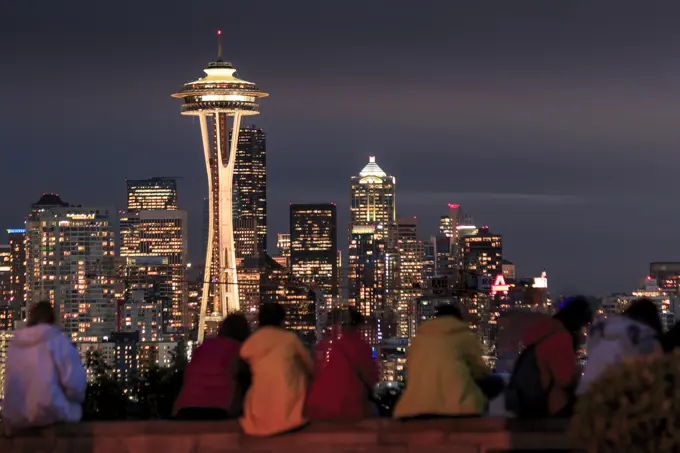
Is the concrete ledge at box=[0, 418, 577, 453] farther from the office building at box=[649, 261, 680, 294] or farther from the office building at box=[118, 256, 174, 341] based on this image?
the office building at box=[118, 256, 174, 341]

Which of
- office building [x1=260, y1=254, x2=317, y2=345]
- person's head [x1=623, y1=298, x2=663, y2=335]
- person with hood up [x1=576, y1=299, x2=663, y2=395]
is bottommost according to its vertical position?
person with hood up [x1=576, y1=299, x2=663, y2=395]

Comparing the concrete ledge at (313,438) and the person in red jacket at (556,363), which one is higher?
the person in red jacket at (556,363)

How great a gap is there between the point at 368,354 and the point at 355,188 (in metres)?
177

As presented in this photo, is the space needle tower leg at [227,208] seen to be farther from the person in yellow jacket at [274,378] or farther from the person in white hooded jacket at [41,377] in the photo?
the person in yellow jacket at [274,378]

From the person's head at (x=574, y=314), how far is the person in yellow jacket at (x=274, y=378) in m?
1.88

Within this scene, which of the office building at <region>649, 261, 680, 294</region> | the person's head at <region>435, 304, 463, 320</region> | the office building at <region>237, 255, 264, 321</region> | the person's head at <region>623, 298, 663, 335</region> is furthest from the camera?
the office building at <region>237, 255, 264, 321</region>

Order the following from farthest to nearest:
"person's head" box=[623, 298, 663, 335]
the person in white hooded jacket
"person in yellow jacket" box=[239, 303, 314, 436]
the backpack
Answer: "person's head" box=[623, 298, 663, 335] < the person in white hooded jacket < the backpack < "person in yellow jacket" box=[239, 303, 314, 436]

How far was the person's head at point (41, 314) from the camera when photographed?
11.5 metres

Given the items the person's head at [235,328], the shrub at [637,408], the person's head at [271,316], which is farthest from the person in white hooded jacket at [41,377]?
the shrub at [637,408]

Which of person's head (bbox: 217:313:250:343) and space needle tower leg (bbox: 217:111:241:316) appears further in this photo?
space needle tower leg (bbox: 217:111:241:316)

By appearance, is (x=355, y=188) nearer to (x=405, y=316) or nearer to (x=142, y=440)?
(x=405, y=316)

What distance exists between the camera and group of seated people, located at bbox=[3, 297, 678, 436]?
11.2m

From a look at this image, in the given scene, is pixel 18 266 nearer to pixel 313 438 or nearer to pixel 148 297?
pixel 148 297

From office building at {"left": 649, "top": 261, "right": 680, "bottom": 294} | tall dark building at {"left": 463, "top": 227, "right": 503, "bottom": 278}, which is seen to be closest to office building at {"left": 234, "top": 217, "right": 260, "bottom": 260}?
tall dark building at {"left": 463, "top": 227, "right": 503, "bottom": 278}
